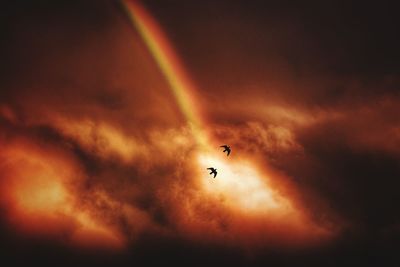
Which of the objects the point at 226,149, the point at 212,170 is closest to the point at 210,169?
the point at 212,170

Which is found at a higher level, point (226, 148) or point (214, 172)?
point (226, 148)

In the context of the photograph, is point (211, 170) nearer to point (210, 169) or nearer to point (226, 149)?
point (210, 169)

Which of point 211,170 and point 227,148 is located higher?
point 227,148

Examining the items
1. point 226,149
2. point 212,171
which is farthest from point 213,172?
point 226,149

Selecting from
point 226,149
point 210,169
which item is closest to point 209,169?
point 210,169

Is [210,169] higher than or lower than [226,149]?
lower

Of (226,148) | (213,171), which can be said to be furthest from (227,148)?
(213,171)

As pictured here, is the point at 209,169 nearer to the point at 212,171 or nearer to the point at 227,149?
the point at 212,171

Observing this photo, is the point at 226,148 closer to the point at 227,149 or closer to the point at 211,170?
the point at 227,149
